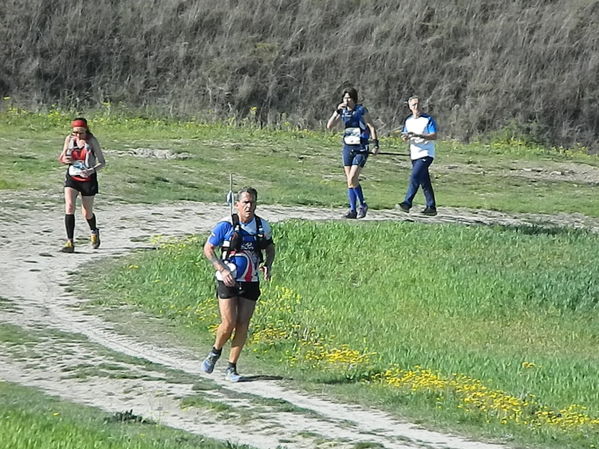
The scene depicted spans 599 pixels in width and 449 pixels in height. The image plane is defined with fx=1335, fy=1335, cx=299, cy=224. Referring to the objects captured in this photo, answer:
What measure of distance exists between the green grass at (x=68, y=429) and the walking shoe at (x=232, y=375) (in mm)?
1580

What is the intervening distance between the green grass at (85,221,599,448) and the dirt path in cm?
56

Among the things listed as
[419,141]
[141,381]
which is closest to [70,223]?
[419,141]

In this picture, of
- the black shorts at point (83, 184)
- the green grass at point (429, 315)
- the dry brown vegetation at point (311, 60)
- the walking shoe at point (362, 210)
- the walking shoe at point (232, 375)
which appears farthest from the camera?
the dry brown vegetation at point (311, 60)

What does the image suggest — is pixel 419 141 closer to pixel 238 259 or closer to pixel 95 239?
pixel 95 239

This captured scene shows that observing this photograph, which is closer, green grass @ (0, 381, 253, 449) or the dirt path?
green grass @ (0, 381, 253, 449)

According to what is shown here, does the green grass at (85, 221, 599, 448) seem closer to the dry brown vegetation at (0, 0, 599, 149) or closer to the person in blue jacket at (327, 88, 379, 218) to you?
the person in blue jacket at (327, 88, 379, 218)

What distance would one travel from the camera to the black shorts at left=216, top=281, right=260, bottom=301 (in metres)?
11.0

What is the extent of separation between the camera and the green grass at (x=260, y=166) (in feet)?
78.9

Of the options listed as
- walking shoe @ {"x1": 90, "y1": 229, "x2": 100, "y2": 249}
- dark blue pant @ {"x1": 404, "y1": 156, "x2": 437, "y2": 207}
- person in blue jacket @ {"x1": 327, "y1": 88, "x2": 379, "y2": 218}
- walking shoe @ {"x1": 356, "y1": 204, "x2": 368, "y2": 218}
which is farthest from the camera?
walking shoe @ {"x1": 356, "y1": 204, "x2": 368, "y2": 218}

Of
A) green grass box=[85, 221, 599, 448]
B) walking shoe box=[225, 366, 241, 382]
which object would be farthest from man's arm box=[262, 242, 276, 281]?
green grass box=[85, 221, 599, 448]

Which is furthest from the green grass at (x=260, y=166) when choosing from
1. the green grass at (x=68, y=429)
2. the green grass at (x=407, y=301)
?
the green grass at (x=68, y=429)

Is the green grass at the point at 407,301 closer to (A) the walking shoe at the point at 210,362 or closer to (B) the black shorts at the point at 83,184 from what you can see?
(A) the walking shoe at the point at 210,362

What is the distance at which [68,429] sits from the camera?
808 cm

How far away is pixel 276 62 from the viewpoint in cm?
3997
